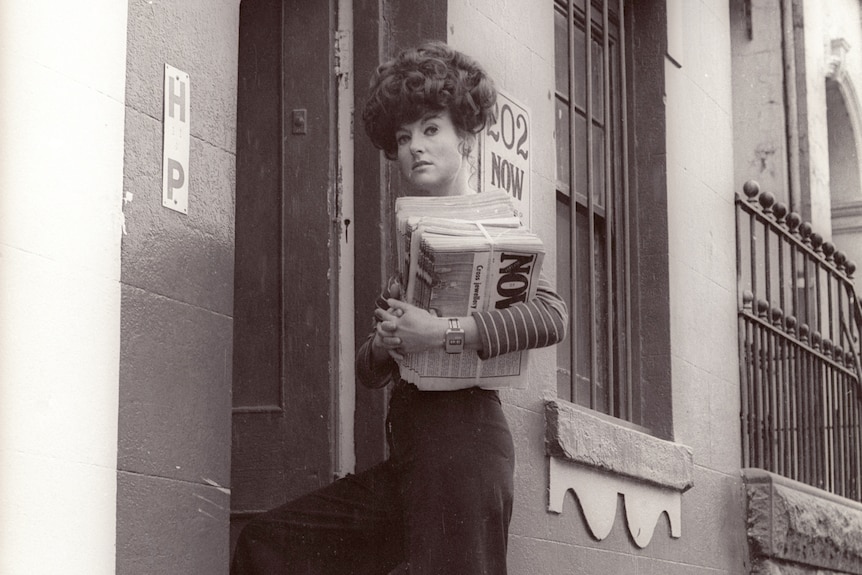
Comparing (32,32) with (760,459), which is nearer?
(32,32)

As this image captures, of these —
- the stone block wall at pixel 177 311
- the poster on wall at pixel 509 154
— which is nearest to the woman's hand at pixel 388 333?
the stone block wall at pixel 177 311

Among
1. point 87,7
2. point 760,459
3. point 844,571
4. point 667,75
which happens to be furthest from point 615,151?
point 87,7

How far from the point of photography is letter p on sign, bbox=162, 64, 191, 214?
4.64 meters

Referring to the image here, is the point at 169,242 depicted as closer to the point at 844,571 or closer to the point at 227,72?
the point at 227,72

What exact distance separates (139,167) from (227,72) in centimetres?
63

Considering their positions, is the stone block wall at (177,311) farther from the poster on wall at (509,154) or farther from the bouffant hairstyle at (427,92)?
the poster on wall at (509,154)

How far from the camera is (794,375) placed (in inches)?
389

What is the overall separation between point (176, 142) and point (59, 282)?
705mm

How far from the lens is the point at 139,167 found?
178 inches

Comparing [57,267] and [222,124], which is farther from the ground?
[222,124]

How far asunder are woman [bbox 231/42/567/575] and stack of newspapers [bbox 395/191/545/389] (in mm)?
57

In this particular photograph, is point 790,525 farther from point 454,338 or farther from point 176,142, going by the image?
point 176,142

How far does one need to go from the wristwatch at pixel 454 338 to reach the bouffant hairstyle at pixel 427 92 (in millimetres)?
669

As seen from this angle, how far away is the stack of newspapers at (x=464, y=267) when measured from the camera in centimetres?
411
